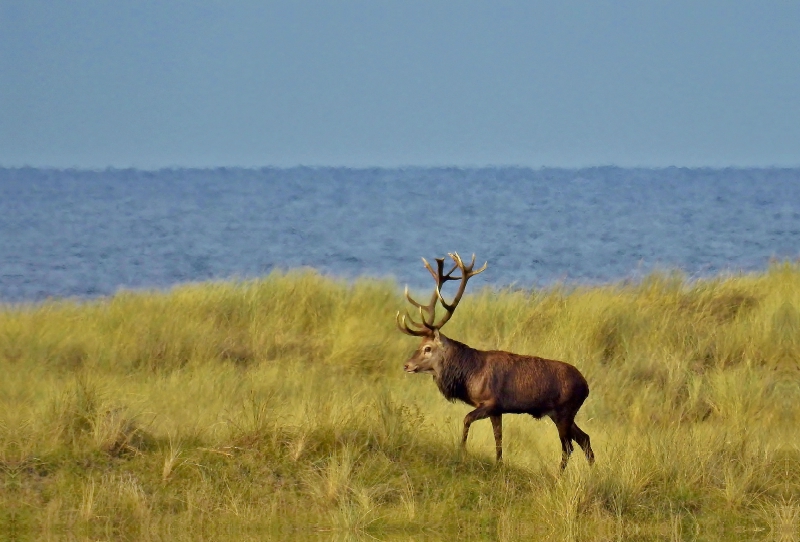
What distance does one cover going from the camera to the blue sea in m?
27.7

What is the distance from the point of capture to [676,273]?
671 inches

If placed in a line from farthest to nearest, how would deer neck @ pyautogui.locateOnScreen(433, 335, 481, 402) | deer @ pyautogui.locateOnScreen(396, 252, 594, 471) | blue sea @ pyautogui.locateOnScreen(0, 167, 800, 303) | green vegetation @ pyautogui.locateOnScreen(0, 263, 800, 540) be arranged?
blue sea @ pyautogui.locateOnScreen(0, 167, 800, 303) → deer neck @ pyautogui.locateOnScreen(433, 335, 481, 402) → deer @ pyautogui.locateOnScreen(396, 252, 594, 471) → green vegetation @ pyautogui.locateOnScreen(0, 263, 800, 540)

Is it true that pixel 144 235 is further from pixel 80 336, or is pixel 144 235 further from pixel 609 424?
pixel 609 424

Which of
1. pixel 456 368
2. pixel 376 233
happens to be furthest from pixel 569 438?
pixel 376 233

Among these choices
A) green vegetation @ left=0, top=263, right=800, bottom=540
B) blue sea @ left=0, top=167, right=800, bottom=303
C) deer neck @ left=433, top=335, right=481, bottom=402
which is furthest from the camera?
blue sea @ left=0, top=167, right=800, bottom=303

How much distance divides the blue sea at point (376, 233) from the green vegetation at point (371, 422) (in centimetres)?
242

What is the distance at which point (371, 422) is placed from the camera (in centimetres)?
992

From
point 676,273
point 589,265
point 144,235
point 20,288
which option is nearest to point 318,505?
point 676,273

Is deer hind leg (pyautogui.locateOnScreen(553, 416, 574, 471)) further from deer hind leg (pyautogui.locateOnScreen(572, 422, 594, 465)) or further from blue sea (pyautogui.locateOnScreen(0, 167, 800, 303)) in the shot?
blue sea (pyautogui.locateOnScreen(0, 167, 800, 303))

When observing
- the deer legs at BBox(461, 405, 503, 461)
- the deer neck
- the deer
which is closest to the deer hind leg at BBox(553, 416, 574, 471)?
the deer

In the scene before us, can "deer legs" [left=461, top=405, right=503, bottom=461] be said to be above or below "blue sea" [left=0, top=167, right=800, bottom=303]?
above

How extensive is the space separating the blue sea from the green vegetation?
7.94 ft

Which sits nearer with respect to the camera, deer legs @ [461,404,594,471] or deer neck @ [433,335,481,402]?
deer legs @ [461,404,594,471]

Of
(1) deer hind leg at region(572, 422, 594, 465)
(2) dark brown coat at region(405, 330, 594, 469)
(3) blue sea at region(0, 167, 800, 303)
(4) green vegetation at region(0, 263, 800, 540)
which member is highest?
(2) dark brown coat at region(405, 330, 594, 469)
